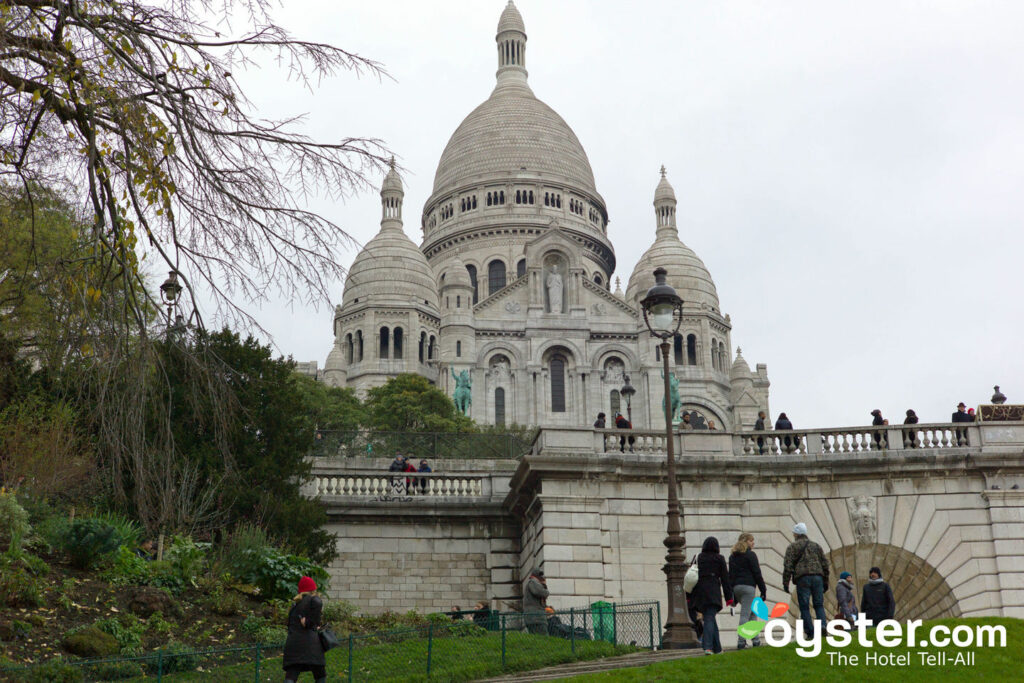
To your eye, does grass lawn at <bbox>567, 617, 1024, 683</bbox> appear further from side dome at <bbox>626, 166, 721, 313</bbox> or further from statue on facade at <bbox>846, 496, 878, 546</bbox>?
side dome at <bbox>626, 166, 721, 313</bbox>

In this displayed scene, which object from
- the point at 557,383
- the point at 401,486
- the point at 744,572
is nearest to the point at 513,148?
the point at 557,383

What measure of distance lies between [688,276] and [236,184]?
85.1 m

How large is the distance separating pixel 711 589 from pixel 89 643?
744 centimetres

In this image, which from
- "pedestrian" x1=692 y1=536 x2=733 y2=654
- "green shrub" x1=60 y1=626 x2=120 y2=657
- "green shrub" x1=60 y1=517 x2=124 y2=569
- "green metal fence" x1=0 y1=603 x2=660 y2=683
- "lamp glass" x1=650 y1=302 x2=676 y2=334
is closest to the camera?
"green metal fence" x1=0 y1=603 x2=660 y2=683

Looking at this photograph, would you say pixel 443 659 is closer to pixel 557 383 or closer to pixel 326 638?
pixel 326 638

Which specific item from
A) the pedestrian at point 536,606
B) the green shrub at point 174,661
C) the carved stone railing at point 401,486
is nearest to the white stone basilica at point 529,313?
the carved stone railing at point 401,486

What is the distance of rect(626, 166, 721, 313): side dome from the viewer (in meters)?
93.5

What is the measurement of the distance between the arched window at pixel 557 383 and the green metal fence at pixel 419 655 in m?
66.1

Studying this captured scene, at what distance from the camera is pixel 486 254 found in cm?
10206

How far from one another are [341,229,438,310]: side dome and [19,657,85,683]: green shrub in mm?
73812

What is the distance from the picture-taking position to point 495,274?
102m

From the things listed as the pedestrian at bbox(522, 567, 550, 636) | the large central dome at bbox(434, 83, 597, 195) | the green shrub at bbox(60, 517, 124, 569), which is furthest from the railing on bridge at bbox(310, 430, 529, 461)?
the large central dome at bbox(434, 83, 597, 195)

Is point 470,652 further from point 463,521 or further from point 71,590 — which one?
point 463,521

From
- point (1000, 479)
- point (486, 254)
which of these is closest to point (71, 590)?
point (1000, 479)
